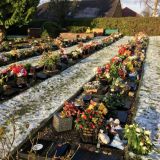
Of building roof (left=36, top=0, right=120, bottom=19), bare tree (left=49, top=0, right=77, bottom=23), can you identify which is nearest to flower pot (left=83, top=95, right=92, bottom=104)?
bare tree (left=49, top=0, right=77, bottom=23)

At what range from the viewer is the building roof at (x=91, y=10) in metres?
54.2

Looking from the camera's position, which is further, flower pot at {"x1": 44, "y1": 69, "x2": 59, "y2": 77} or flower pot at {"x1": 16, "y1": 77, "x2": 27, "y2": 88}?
flower pot at {"x1": 44, "y1": 69, "x2": 59, "y2": 77}

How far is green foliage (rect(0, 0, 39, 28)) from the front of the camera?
3138 centimetres

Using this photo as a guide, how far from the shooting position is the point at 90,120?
699 centimetres

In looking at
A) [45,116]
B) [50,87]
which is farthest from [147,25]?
[45,116]

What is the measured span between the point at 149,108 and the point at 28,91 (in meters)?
4.26

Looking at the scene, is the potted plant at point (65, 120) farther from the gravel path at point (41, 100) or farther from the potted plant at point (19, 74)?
the potted plant at point (19, 74)

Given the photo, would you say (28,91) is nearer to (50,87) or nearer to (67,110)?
(50,87)

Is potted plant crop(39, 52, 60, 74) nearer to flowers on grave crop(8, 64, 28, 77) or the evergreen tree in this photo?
flowers on grave crop(8, 64, 28, 77)

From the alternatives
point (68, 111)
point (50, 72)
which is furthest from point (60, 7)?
point (68, 111)

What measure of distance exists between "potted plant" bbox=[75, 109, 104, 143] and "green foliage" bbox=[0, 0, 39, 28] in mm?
26078

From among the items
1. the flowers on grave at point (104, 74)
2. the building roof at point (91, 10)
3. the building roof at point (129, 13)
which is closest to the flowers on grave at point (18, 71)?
the flowers on grave at point (104, 74)

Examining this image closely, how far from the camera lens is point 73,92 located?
11211 millimetres

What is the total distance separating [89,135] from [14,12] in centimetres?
2661
